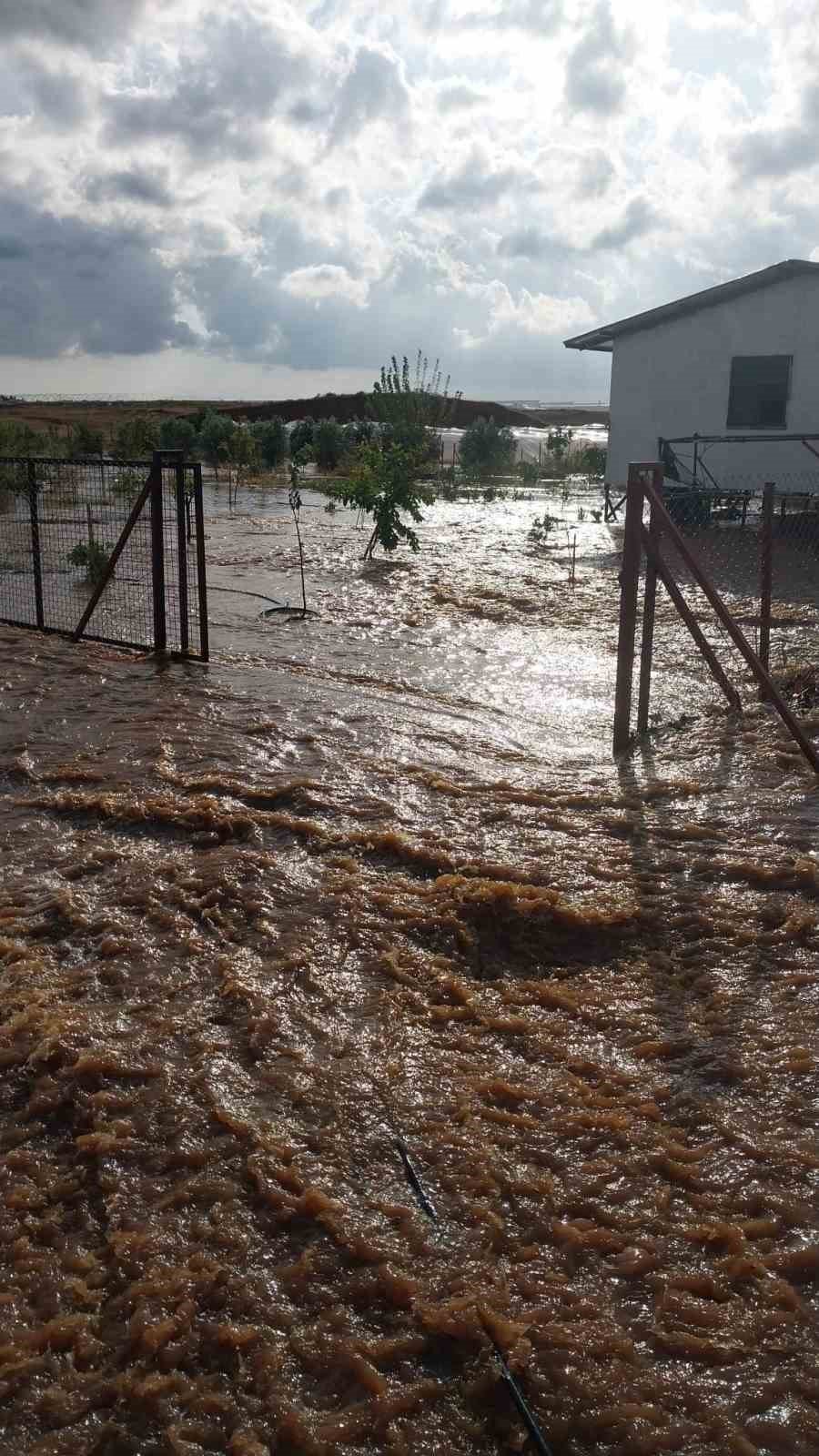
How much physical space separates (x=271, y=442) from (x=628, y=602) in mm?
37200

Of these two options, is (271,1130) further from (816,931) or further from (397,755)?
(397,755)

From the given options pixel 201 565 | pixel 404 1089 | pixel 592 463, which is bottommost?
pixel 404 1089

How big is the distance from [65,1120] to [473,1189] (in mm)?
1369

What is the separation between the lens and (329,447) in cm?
3794

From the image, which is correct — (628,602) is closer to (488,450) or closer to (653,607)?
(653,607)

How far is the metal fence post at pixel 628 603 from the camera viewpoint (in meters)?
6.89

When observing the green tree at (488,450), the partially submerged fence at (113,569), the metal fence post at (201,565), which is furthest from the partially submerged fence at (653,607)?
the green tree at (488,450)

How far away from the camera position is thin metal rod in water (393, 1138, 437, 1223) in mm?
3243

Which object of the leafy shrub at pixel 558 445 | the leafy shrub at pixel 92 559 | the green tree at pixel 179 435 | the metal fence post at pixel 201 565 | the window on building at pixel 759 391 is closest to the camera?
the metal fence post at pixel 201 565

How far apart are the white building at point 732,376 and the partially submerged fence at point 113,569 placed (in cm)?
961

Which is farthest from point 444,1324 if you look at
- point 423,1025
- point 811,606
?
point 811,606

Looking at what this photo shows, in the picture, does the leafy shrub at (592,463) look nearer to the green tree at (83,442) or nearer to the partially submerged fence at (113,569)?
the green tree at (83,442)

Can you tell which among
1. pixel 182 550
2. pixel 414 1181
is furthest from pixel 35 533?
pixel 414 1181

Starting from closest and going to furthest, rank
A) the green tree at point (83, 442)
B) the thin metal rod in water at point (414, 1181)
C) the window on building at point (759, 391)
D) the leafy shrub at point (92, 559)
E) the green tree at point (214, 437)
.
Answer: the thin metal rod in water at point (414, 1181)
the leafy shrub at point (92, 559)
the window on building at point (759, 391)
the green tree at point (83, 442)
the green tree at point (214, 437)
